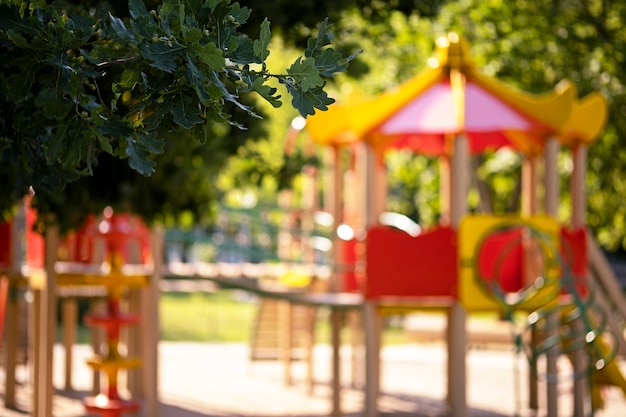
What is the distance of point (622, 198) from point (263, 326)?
19.9ft

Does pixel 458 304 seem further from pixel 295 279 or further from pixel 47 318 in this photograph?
pixel 47 318

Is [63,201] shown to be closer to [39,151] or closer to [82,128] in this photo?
[39,151]

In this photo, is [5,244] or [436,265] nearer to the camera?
[436,265]

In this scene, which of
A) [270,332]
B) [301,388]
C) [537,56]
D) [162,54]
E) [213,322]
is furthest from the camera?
[213,322]

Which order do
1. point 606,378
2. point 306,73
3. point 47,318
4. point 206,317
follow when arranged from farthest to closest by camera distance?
point 206,317 → point 606,378 → point 47,318 → point 306,73

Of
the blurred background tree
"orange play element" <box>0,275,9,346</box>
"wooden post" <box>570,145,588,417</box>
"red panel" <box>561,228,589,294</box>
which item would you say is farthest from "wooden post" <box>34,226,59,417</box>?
"wooden post" <box>570,145,588,417</box>

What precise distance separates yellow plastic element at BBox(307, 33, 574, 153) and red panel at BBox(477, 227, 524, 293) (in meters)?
1.10

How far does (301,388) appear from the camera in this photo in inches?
557

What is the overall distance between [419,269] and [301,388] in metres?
3.98

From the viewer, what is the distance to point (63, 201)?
29.7 feet

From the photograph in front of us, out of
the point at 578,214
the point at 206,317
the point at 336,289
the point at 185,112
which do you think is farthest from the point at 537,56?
the point at 206,317

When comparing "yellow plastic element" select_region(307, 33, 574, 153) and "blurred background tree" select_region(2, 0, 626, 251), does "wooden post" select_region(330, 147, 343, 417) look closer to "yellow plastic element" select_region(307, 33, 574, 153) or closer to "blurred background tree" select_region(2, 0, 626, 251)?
"blurred background tree" select_region(2, 0, 626, 251)

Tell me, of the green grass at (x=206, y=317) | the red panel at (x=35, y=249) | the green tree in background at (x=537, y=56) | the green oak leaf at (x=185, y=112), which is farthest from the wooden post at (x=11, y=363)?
the green grass at (x=206, y=317)

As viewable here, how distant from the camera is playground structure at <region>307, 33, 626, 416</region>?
10500 mm
